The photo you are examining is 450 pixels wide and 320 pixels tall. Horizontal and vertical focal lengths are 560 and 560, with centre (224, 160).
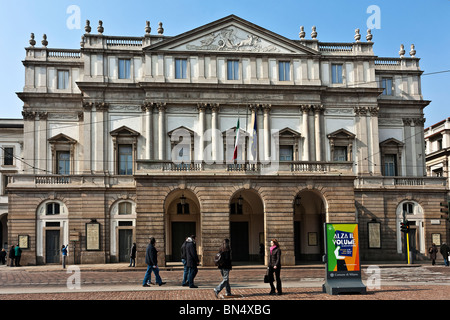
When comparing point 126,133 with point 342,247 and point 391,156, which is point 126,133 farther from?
point 342,247

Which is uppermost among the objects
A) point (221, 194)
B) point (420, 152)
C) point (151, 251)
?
point (420, 152)

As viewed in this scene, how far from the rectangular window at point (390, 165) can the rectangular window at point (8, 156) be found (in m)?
34.2

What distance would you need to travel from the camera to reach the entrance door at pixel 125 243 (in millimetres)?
42375

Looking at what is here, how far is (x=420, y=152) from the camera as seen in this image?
47.6 metres

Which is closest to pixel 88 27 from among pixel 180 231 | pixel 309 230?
pixel 180 231

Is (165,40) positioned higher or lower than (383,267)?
higher

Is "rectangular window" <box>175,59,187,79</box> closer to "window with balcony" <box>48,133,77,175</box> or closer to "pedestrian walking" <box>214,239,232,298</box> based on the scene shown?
"window with balcony" <box>48,133,77,175</box>

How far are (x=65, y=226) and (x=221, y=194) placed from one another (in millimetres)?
14004

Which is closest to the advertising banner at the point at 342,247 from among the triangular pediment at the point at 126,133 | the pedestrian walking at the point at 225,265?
the pedestrian walking at the point at 225,265

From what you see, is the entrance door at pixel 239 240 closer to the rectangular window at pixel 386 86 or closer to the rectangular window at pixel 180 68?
the rectangular window at pixel 180 68

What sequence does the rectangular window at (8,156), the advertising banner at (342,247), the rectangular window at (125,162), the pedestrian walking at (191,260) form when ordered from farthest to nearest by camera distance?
the rectangular window at (8,156) < the rectangular window at (125,162) < the pedestrian walking at (191,260) < the advertising banner at (342,247)
